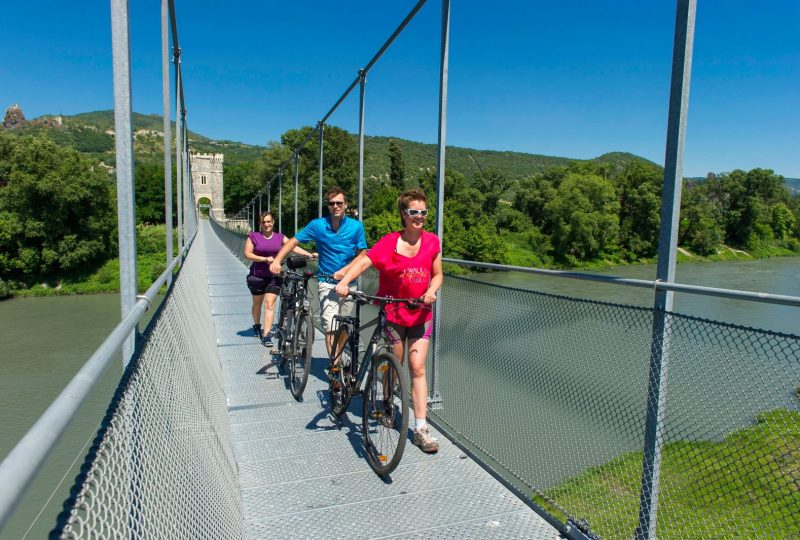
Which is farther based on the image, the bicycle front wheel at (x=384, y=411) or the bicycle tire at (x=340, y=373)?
the bicycle tire at (x=340, y=373)

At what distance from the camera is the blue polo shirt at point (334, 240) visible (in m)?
4.32

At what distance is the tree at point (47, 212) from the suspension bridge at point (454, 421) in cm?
4594

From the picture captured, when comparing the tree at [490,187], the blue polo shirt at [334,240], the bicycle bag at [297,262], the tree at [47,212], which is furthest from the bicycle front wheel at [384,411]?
the tree at [490,187]

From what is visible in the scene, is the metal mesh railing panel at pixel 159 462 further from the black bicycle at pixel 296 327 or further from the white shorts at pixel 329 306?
the white shorts at pixel 329 306

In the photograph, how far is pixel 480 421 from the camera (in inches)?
157

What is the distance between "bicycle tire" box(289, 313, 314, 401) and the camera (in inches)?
159

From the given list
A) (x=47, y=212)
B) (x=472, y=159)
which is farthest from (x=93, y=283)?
(x=472, y=159)

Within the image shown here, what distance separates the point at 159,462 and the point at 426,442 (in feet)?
6.26

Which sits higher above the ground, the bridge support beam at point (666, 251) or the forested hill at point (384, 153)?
the forested hill at point (384, 153)

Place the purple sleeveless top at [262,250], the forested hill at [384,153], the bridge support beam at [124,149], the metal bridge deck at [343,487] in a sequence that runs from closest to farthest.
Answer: the bridge support beam at [124,149], the metal bridge deck at [343,487], the purple sleeveless top at [262,250], the forested hill at [384,153]

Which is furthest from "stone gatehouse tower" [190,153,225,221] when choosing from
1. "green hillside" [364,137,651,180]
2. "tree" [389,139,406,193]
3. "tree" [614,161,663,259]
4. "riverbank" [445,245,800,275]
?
"tree" [614,161,663,259]

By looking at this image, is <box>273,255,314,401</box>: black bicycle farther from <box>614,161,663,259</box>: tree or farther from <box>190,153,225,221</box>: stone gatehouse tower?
<box>190,153,225,221</box>: stone gatehouse tower

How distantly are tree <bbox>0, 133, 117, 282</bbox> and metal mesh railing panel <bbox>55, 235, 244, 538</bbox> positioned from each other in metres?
47.2

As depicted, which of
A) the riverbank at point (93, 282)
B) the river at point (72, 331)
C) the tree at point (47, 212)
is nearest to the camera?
the river at point (72, 331)
